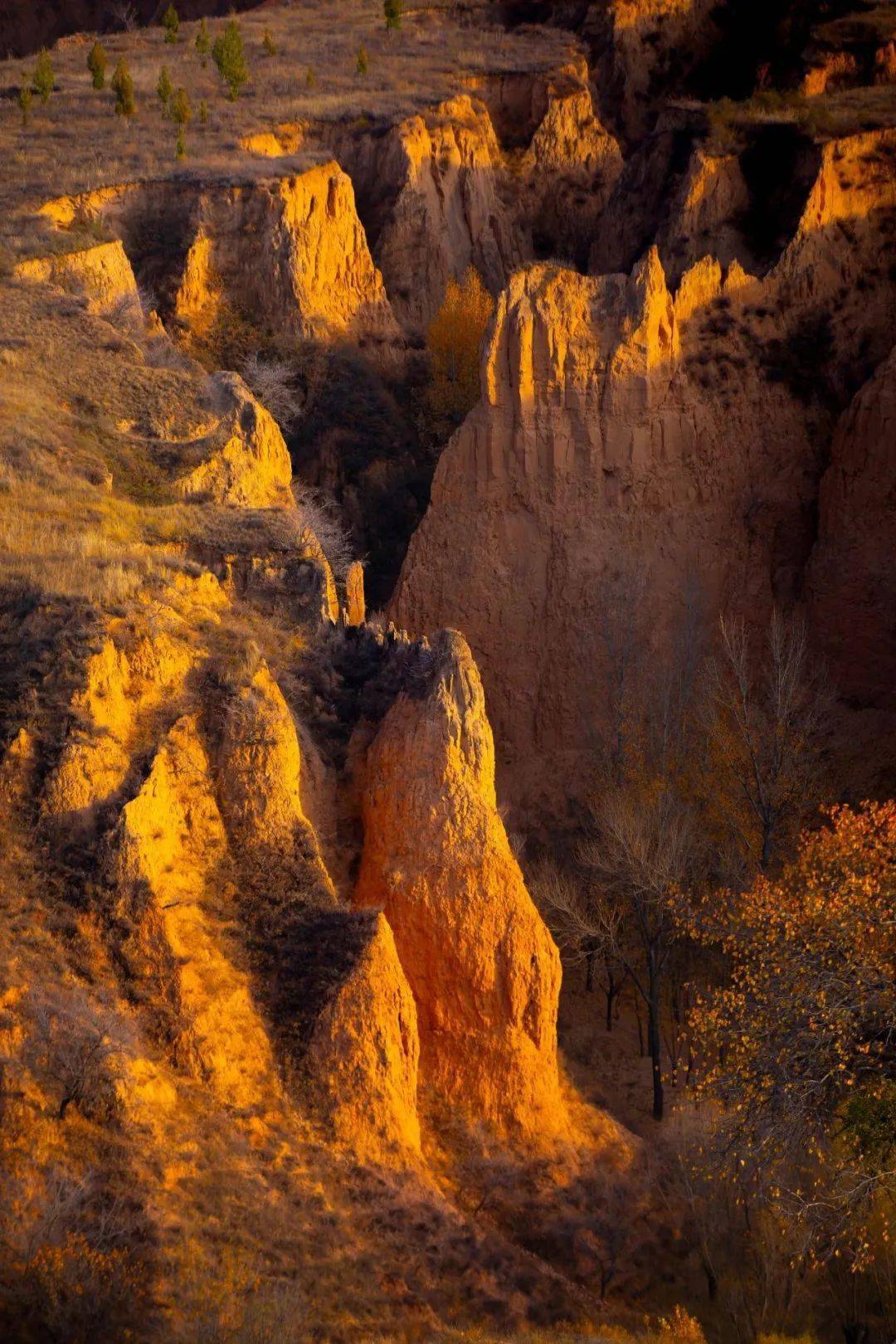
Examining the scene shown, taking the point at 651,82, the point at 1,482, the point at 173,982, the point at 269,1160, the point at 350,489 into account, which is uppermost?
the point at 651,82

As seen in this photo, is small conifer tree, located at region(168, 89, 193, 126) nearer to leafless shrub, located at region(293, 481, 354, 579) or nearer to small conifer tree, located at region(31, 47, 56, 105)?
small conifer tree, located at region(31, 47, 56, 105)

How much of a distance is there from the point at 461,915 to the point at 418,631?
13.0m

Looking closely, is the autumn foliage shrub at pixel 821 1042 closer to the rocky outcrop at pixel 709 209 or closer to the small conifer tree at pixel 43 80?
the rocky outcrop at pixel 709 209

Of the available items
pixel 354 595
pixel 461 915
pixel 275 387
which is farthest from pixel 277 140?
pixel 461 915

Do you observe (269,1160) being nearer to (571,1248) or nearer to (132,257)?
(571,1248)

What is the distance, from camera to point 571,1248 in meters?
20.6

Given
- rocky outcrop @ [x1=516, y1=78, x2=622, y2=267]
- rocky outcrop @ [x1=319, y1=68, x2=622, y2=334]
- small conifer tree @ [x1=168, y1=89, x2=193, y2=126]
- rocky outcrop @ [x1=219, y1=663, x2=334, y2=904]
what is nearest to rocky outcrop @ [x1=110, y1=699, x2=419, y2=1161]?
rocky outcrop @ [x1=219, y1=663, x2=334, y2=904]

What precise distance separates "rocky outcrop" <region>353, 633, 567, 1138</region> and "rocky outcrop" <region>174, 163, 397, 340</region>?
69.7 feet

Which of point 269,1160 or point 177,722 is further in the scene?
point 177,722

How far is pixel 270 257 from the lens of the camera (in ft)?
134

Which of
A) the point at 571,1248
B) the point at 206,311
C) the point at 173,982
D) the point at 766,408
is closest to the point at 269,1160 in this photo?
the point at 173,982

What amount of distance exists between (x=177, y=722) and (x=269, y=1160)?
535 centimetres

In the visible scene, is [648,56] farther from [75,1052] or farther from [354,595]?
[75,1052]

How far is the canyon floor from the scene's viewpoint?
18141mm
